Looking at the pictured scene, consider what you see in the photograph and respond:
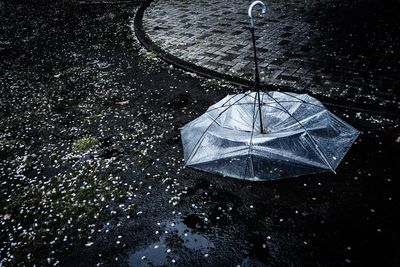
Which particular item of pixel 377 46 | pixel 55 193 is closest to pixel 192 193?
pixel 55 193

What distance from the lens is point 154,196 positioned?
4.06 metres

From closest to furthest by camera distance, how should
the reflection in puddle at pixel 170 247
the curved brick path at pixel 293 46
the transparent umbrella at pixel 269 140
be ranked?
the reflection in puddle at pixel 170 247, the transparent umbrella at pixel 269 140, the curved brick path at pixel 293 46

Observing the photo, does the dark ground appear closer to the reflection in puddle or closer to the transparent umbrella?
the reflection in puddle

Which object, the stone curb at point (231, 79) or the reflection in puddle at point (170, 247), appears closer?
the reflection in puddle at point (170, 247)

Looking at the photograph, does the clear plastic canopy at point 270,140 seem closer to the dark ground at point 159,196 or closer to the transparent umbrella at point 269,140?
the transparent umbrella at point 269,140

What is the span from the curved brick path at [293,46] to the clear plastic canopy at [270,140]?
5.96ft

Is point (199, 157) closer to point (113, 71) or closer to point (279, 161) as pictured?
point (279, 161)

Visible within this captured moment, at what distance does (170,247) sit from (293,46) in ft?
19.1

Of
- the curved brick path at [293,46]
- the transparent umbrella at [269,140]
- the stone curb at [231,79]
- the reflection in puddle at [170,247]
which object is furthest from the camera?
the curved brick path at [293,46]

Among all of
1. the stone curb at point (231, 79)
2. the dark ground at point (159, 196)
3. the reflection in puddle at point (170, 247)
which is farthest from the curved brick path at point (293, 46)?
the reflection in puddle at point (170, 247)

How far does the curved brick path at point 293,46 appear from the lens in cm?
583

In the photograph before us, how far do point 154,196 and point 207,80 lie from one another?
3.26 m

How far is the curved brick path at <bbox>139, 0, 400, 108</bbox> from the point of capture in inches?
229

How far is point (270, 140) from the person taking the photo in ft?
12.1
